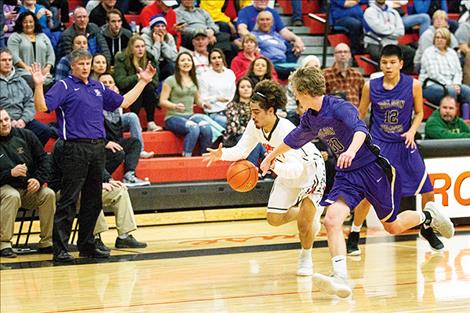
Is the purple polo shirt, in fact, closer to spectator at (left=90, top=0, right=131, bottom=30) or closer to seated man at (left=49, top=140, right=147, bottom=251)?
seated man at (left=49, top=140, right=147, bottom=251)

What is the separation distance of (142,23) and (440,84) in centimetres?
425

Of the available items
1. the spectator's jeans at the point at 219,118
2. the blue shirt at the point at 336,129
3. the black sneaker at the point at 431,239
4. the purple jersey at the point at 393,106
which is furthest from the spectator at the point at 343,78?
the blue shirt at the point at 336,129

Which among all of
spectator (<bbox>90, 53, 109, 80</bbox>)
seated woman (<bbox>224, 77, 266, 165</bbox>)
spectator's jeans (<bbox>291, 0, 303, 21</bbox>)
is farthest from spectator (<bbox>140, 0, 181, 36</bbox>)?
spectator's jeans (<bbox>291, 0, 303, 21</bbox>)

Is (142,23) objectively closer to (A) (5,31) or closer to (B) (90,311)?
(A) (5,31)

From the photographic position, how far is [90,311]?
21.6 ft

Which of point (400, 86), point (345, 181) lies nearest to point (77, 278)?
point (345, 181)

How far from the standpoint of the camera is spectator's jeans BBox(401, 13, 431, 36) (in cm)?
1468

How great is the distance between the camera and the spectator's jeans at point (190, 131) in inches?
447

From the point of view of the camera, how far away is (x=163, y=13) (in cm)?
1287

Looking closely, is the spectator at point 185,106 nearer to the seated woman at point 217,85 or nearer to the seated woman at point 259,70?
the seated woman at point 217,85

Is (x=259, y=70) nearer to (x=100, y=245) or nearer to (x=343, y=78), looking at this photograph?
(x=343, y=78)

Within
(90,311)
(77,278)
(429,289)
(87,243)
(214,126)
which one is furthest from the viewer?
(214,126)

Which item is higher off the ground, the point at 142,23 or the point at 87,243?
the point at 142,23

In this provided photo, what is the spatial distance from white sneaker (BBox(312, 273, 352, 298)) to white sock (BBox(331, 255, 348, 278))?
89 mm
